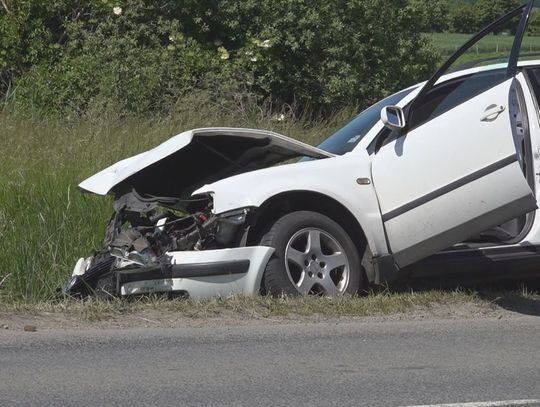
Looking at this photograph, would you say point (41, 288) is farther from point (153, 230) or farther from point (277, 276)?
point (277, 276)

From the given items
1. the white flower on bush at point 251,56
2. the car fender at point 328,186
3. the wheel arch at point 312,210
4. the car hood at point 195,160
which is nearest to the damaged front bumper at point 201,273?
the wheel arch at point 312,210

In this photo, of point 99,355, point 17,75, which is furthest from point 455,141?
point 17,75

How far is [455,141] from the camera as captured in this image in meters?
7.34

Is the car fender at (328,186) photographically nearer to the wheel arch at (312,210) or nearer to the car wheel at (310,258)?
the wheel arch at (312,210)

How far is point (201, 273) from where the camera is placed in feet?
24.3

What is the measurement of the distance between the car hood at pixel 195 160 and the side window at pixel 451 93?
2.66 feet

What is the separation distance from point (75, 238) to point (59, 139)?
3.48 m

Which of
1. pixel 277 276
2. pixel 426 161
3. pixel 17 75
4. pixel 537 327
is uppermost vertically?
pixel 17 75

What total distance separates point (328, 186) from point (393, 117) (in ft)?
2.41

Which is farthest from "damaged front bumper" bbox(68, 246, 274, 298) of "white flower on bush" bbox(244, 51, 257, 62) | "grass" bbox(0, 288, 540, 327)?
"white flower on bush" bbox(244, 51, 257, 62)

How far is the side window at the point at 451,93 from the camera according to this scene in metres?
7.60

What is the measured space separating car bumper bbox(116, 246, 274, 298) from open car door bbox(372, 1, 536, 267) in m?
1.08

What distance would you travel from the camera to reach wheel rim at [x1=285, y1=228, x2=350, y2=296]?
759 cm

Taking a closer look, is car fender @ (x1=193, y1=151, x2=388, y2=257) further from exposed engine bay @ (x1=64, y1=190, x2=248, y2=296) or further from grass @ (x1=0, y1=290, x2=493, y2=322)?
grass @ (x1=0, y1=290, x2=493, y2=322)
